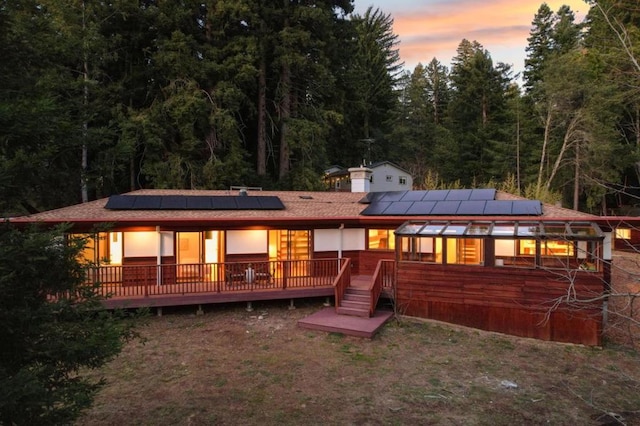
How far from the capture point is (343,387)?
7.34 metres

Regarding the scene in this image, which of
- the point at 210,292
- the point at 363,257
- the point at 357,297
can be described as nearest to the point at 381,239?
the point at 363,257

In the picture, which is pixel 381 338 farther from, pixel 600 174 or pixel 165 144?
pixel 600 174

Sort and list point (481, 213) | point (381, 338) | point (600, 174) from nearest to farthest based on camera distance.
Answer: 1. point (381, 338)
2. point (481, 213)
3. point (600, 174)

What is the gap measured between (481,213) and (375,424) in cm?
884

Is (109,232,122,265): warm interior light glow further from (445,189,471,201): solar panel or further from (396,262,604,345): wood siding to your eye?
(445,189,471,201): solar panel

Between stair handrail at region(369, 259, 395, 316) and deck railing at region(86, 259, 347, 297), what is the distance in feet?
4.17

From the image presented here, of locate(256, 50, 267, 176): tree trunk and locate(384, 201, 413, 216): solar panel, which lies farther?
locate(256, 50, 267, 176): tree trunk

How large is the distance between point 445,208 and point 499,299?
13.4 ft

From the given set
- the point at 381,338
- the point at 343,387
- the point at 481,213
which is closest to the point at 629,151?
the point at 481,213

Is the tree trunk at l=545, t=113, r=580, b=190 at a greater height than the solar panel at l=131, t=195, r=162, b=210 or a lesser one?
greater

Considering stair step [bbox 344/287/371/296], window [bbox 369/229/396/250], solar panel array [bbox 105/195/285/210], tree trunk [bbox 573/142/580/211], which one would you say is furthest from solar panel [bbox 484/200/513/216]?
tree trunk [bbox 573/142/580/211]

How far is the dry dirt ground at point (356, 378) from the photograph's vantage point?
6.39m

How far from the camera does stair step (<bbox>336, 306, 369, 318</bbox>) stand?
441 inches

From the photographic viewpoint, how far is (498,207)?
42.4 feet
